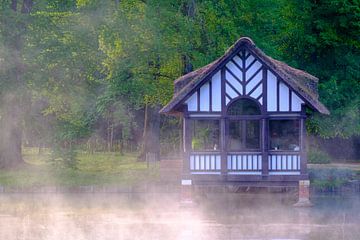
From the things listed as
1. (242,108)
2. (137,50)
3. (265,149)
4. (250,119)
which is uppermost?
(137,50)

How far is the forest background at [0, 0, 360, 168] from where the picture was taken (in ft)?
117

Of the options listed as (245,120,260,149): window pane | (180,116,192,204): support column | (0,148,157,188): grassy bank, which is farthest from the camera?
(0,148,157,188): grassy bank

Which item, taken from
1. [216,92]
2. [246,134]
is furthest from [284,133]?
[216,92]

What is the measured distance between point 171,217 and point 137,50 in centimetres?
1348

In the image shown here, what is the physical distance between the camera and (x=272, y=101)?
2784 cm

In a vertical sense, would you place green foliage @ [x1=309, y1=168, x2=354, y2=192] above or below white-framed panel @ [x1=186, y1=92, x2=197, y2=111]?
below

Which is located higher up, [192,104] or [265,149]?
[192,104]

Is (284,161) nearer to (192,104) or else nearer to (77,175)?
(192,104)

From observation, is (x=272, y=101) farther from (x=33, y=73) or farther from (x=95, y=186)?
(x=33, y=73)

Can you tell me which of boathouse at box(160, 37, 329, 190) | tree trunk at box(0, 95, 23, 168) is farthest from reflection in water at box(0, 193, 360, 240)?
tree trunk at box(0, 95, 23, 168)

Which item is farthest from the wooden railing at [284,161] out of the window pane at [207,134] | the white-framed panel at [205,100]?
the window pane at [207,134]

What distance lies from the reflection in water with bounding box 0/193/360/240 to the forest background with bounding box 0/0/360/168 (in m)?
7.27

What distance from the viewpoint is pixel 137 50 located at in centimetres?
3600

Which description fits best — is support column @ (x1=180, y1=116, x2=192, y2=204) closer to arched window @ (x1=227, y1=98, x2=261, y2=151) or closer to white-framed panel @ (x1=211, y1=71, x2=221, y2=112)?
white-framed panel @ (x1=211, y1=71, x2=221, y2=112)
